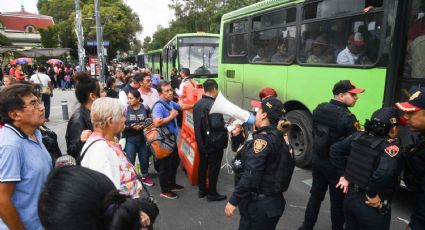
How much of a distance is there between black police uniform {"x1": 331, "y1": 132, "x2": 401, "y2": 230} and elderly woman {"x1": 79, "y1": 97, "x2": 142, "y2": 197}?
1.78 metres

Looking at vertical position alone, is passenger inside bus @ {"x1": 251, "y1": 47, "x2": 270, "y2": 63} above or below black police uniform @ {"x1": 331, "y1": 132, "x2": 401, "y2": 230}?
above

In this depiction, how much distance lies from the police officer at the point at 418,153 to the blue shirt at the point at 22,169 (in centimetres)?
253

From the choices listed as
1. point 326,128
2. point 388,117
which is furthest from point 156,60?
point 388,117

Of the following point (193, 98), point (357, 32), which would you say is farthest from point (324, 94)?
point (193, 98)

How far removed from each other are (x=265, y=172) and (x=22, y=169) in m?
1.71

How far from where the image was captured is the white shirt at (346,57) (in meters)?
4.78

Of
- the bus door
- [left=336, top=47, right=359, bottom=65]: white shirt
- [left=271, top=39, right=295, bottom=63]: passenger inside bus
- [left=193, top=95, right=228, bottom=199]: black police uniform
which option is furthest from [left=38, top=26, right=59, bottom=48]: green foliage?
the bus door

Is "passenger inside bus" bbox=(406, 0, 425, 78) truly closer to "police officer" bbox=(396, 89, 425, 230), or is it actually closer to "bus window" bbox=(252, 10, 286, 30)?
"police officer" bbox=(396, 89, 425, 230)

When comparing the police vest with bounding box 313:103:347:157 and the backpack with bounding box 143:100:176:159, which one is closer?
the police vest with bounding box 313:103:347:157

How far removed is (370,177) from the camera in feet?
8.23

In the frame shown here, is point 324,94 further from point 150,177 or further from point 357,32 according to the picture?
point 150,177

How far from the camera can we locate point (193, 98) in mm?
5246

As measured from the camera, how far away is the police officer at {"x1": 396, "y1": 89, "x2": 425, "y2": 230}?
88.8 inches

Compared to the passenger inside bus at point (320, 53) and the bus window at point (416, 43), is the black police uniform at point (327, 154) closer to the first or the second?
the bus window at point (416, 43)
